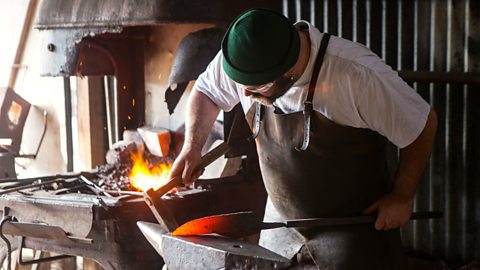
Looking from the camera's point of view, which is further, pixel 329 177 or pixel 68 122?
pixel 68 122

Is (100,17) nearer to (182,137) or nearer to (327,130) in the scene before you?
(182,137)

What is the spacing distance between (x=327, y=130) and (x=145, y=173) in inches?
72.8

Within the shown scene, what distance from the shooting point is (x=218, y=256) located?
255 cm

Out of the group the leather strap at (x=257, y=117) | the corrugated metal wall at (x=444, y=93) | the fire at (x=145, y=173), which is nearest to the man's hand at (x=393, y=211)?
the leather strap at (x=257, y=117)

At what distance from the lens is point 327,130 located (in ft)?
9.30

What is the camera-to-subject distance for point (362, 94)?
8.86 feet

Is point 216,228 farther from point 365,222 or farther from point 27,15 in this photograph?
point 27,15

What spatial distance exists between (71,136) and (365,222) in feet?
10.7

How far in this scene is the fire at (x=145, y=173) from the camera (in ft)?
13.6

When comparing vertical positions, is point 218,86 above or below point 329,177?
above

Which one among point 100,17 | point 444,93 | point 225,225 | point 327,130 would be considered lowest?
point 225,225

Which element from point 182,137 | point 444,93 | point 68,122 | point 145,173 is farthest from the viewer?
point 68,122

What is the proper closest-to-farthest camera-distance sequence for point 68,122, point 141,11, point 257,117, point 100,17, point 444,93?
point 257,117 → point 444,93 → point 141,11 → point 100,17 → point 68,122

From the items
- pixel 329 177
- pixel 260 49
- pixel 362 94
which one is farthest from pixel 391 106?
pixel 260 49
